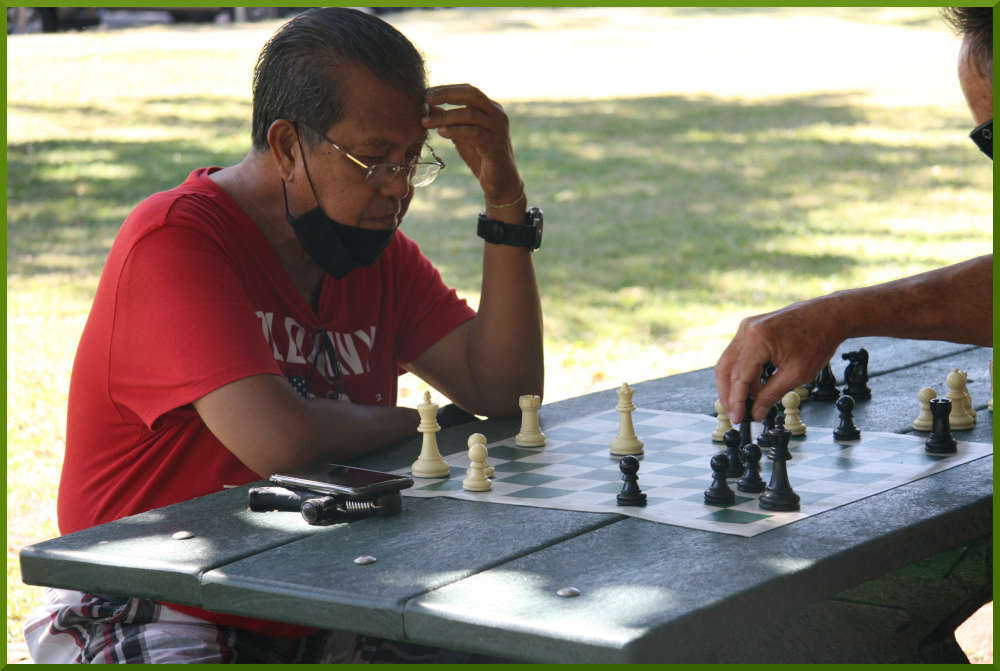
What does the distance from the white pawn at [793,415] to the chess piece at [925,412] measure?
0.86 ft

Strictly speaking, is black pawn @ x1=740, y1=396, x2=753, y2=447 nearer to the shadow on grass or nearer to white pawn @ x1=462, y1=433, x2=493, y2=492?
white pawn @ x1=462, y1=433, x2=493, y2=492

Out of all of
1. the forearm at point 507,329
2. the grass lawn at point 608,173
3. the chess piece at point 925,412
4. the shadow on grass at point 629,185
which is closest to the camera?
the chess piece at point 925,412

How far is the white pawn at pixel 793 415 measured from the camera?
307cm

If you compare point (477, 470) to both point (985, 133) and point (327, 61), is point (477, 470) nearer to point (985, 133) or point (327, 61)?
point (327, 61)

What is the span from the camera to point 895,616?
2.79 metres

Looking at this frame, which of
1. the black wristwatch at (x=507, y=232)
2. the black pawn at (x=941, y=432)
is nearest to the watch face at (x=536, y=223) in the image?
the black wristwatch at (x=507, y=232)

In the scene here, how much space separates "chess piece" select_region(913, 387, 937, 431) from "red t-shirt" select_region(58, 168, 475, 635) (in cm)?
140

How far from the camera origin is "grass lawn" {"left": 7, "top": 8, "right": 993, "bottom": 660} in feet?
26.7

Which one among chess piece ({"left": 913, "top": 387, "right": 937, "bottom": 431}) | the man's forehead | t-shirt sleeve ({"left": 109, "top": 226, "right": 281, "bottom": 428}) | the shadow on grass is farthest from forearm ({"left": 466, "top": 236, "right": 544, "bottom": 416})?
the shadow on grass

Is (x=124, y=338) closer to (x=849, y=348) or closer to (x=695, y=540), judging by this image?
(x=695, y=540)

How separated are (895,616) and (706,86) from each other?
17764 millimetres

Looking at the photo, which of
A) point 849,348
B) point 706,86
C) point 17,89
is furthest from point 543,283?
point 706,86

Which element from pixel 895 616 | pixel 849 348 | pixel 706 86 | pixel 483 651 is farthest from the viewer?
pixel 706 86

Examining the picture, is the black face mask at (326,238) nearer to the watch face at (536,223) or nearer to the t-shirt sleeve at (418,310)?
the t-shirt sleeve at (418,310)
